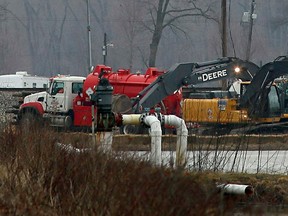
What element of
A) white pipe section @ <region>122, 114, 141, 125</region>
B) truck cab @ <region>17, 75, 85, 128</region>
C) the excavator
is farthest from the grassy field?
truck cab @ <region>17, 75, 85, 128</region>

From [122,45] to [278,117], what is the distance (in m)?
64.0

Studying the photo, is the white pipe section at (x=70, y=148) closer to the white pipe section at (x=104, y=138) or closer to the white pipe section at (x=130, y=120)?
the white pipe section at (x=104, y=138)

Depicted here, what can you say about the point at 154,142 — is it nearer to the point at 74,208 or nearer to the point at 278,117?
the point at 74,208

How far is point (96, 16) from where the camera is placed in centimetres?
10556

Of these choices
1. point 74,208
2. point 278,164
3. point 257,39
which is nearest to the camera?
point 74,208

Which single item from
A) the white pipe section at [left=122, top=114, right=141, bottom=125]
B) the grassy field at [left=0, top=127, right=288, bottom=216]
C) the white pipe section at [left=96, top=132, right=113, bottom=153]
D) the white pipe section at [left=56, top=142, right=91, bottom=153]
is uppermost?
the white pipe section at [left=122, top=114, right=141, bottom=125]

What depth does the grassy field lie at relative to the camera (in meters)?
9.71

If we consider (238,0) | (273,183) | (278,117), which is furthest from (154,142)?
(238,0)

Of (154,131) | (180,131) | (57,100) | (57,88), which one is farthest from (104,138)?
(57,88)

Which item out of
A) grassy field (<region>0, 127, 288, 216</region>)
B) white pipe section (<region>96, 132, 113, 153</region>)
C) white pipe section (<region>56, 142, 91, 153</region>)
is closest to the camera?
grassy field (<region>0, 127, 288, 216</region>)

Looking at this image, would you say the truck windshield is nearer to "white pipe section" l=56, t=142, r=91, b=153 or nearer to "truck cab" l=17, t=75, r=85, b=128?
"truck cab" l=17, t=75, r=85, b=128

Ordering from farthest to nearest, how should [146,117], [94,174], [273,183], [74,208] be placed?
[146,117], [273,183], [94,174], [74,208]

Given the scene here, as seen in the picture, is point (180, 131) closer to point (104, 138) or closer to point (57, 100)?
point (104, 138)

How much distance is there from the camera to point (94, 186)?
35.5ft
